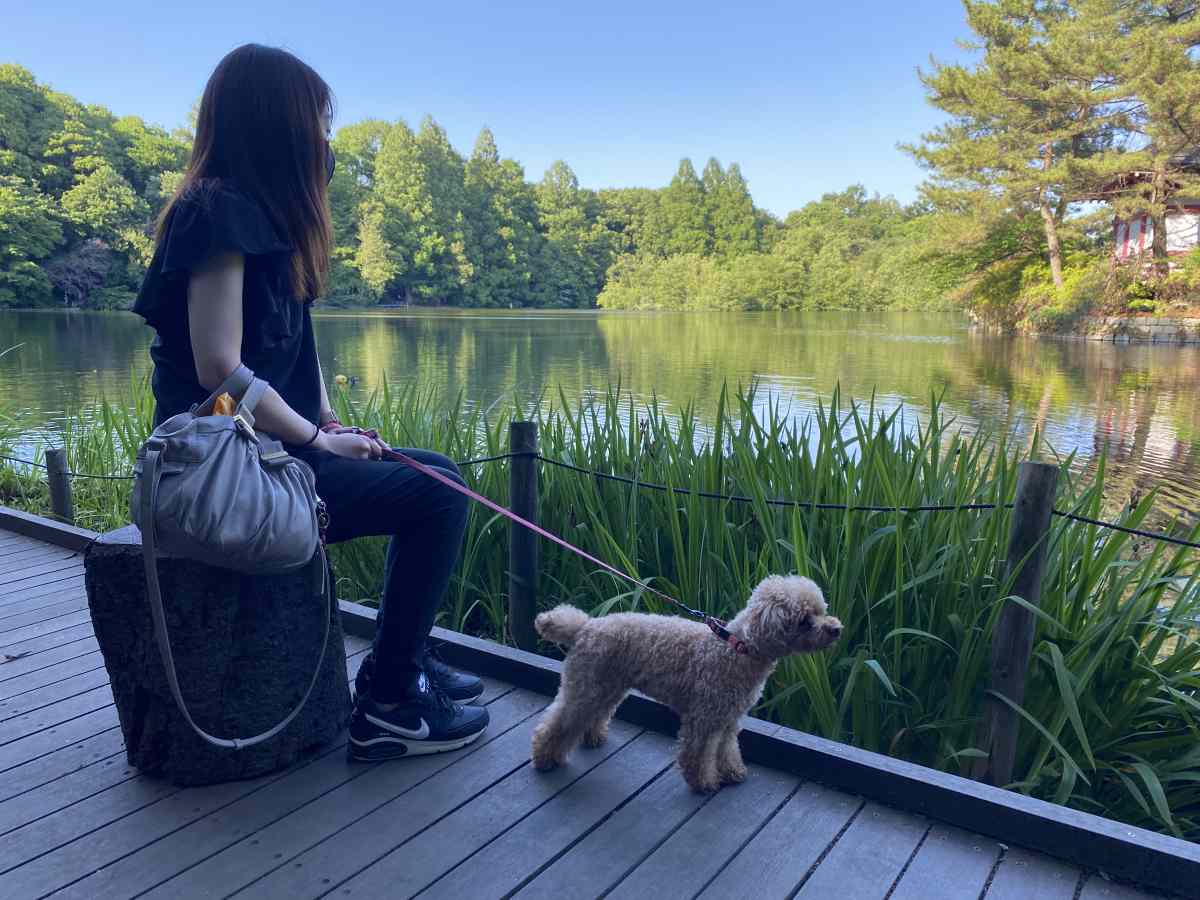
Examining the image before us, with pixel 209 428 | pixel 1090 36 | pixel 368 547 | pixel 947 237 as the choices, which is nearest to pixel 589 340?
pixel 947 237

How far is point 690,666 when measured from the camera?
65.9 inches

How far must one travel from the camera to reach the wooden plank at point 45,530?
11.2 ft

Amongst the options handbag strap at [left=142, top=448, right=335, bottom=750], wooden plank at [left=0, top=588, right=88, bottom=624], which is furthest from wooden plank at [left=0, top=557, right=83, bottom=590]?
handbag strap at [left=142, top=448, right=335, bottom=750]

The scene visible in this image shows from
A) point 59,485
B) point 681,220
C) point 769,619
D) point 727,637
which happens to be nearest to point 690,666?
point 727,637

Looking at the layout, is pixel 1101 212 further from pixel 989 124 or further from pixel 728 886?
pixel 728 886

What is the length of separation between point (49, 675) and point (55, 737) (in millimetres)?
430

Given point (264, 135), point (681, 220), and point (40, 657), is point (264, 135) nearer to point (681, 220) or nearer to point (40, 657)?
point (40, 657)

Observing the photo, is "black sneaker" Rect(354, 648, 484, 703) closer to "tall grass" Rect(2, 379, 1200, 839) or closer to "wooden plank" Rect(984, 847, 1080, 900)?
"tall grass" Rect(2, 379, 1200, 839)

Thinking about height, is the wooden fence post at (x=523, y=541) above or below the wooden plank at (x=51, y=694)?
above

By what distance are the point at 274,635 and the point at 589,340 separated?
24238 mm

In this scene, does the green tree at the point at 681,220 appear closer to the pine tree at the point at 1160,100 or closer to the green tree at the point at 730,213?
the green tree at the point at 730,213

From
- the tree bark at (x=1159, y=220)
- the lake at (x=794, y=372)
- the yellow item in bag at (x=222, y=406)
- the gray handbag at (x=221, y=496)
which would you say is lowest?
the lake at (x=794, y=372)

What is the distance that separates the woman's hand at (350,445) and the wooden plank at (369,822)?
730 millimetres

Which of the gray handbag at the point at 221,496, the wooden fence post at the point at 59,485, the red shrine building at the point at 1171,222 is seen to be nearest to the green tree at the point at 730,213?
the red shrine building at the point at 1171,222
